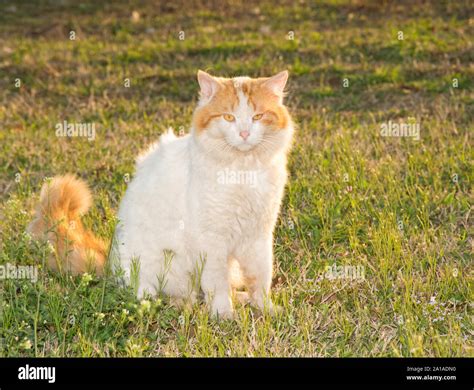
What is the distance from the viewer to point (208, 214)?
3965 mm

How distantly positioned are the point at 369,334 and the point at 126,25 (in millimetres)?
9407

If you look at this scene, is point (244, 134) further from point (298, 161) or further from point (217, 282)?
point (298, 161)

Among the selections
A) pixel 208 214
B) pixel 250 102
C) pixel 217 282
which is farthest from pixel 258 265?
pixel 250 102

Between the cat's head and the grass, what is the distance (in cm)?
88

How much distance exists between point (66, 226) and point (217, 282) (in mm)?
1007

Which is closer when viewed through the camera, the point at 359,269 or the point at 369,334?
the point at 369,334

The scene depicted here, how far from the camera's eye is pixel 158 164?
Result: 13.9 feet

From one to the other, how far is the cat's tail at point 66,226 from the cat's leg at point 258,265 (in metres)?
0.88

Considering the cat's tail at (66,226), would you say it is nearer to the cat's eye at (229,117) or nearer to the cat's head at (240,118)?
the cat's head at (240,118)

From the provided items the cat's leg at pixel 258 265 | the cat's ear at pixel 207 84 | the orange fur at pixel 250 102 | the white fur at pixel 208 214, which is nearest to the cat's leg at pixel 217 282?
the white fur at pixel 208 214

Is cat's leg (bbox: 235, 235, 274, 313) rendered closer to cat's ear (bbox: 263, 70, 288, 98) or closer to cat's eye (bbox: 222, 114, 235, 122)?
cat's eye (bbox: 222, 114, 235, 122)

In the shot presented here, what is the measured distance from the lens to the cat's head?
12.8 feet

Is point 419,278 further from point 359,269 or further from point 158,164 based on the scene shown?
point 158,164

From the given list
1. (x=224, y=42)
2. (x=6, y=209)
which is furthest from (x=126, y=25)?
(x=6, y=209)
